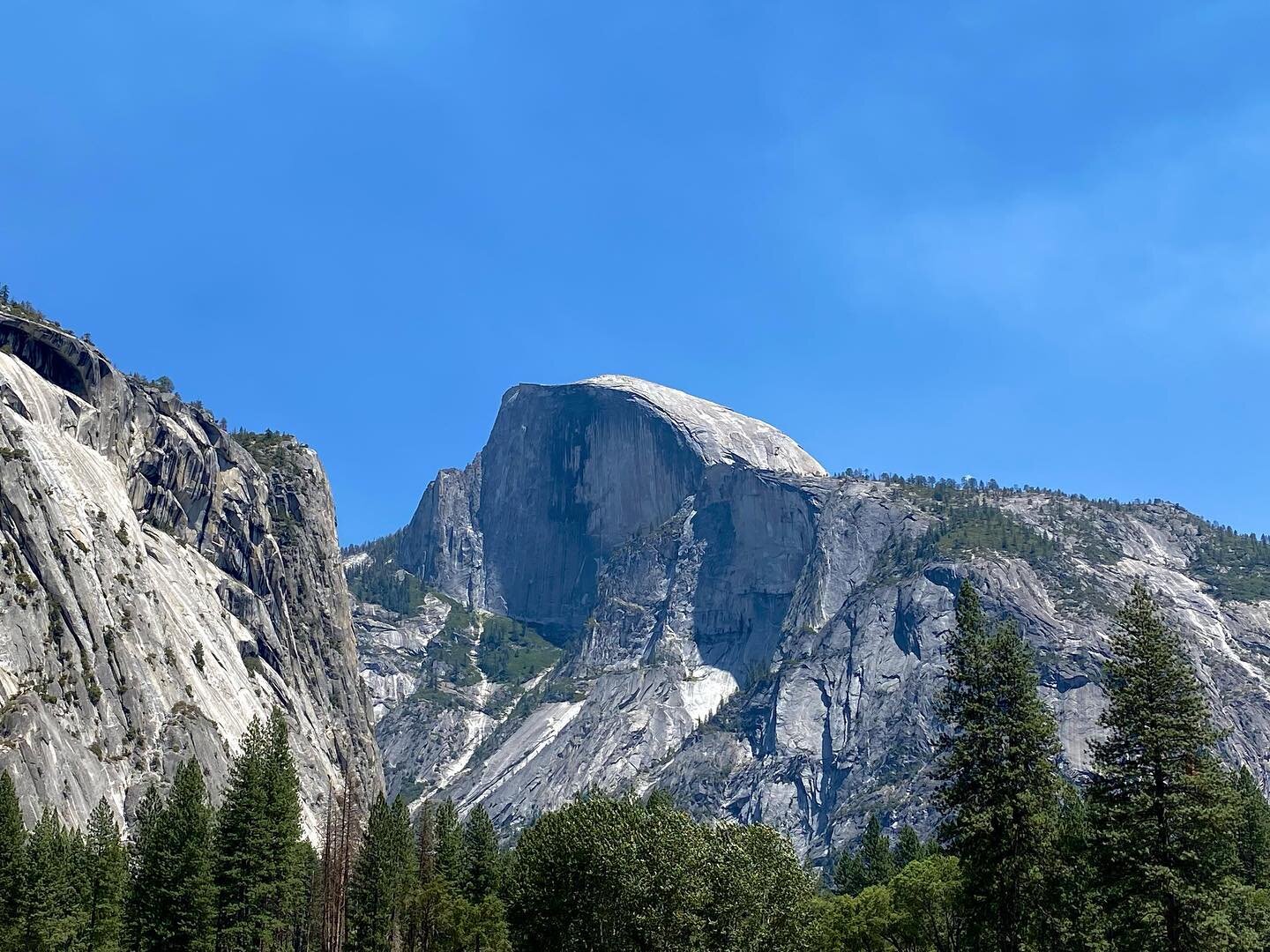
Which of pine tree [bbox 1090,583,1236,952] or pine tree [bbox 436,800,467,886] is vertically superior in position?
pine tree [bbox 436,800,467,886]

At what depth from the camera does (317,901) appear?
118188 millimetres

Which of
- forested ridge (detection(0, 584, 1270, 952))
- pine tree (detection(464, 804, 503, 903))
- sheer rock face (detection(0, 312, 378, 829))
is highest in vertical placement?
sheer rock face (detection(0, 312, 378, 829))

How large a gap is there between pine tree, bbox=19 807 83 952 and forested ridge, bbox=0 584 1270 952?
17cm

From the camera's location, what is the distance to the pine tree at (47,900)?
8544 cm

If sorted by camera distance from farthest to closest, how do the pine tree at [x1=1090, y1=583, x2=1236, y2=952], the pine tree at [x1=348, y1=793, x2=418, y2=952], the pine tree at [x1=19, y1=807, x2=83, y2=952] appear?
the pine tree at [x1=348, y1=793, x2=418, y2=952] → the pine tree at [x1=19, y1=807, x2=83, y2=952] → the pine tree at [x1=1090, y1=583, x2=1236, y2=952]

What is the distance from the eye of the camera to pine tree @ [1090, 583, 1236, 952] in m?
49.1

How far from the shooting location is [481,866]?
118m

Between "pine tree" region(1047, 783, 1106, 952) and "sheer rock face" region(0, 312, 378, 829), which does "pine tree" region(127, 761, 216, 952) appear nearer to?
"sheer rock face" region(0, 312, 378, 829)

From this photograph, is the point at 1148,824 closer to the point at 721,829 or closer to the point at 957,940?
the point at 721,829

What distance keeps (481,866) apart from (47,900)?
4034 cm

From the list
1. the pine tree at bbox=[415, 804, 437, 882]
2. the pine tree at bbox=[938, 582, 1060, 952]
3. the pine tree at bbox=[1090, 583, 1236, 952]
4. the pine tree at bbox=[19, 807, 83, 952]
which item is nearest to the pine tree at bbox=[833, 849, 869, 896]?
the pine tree at bbox=[415, 804, 437, 882]

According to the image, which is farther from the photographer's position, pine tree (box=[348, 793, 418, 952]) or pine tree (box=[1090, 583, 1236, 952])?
pine tree (box=[348, 793, 418, 952])

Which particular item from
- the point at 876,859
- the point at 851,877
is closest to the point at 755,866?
the point at 876,859

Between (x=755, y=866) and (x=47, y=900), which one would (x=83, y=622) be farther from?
(x=755, y=866)
